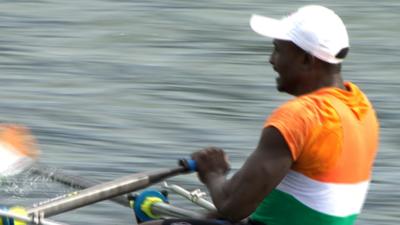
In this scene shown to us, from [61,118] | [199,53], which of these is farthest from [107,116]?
[199,53]

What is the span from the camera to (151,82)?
10766 millimetres

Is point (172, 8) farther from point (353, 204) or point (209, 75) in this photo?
A: point (353, 204)

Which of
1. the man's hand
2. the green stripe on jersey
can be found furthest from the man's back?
the man's hand

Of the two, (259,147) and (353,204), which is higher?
(259,147)

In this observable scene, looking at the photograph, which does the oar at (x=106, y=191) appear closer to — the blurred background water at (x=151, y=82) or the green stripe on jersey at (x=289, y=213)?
the green stripe on jersey at (x=289, y=213)

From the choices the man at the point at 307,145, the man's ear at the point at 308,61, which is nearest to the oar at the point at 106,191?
the man at the point at 307,145

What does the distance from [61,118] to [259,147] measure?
16.3 ft

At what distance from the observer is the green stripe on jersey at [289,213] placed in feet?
16.8

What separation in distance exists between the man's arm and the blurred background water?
168cm

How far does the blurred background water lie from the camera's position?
8844 mm

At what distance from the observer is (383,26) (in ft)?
40.9

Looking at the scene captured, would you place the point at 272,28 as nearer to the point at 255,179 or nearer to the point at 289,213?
the point at 255,179

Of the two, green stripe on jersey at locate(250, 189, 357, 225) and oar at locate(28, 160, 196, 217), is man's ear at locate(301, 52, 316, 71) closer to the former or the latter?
green stripe on jersey at locate(250, 189, 357, 225)

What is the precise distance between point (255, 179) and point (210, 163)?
0.43 meters
